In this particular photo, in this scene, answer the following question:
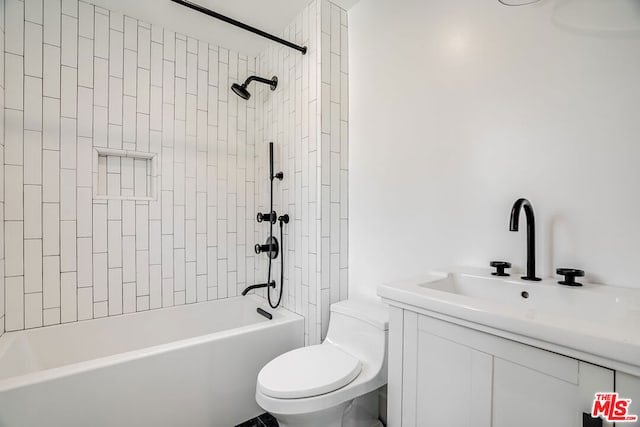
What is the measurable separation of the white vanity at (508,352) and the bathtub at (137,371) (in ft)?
3.20

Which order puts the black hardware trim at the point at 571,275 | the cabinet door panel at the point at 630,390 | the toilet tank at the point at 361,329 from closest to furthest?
the cabinet door panel at the point at 630,390 → the black hardware trim at the point at 571,275 → the toilet tank at the point at 361,329

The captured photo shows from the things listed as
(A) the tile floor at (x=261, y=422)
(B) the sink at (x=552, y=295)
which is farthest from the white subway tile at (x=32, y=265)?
(B) the sink at (x=552, y=295)

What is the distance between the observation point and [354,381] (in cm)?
129

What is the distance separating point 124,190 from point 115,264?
509 mm

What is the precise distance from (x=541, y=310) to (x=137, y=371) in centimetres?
171

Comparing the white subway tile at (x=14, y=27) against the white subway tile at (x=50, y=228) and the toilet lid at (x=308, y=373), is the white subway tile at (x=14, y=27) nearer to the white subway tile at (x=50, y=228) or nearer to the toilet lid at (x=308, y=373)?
the white subway tile at (x=50, y=228)

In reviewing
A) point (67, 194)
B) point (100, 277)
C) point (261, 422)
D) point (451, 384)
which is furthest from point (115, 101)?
point (451, 384)

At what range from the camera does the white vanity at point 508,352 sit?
0.61 meters

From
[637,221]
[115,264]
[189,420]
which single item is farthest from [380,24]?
[189,420]

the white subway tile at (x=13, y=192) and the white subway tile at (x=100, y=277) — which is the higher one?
the white subway tile at (x=13, y=192)

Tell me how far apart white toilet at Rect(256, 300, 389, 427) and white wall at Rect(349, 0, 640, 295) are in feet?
1.02

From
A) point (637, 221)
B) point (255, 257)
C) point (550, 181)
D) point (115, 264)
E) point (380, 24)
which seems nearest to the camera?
point (637, 221)

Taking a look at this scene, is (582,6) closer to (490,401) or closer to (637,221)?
(637,221)

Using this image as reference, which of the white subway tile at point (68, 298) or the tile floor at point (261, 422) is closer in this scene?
the tile floor at point (261, 422)
